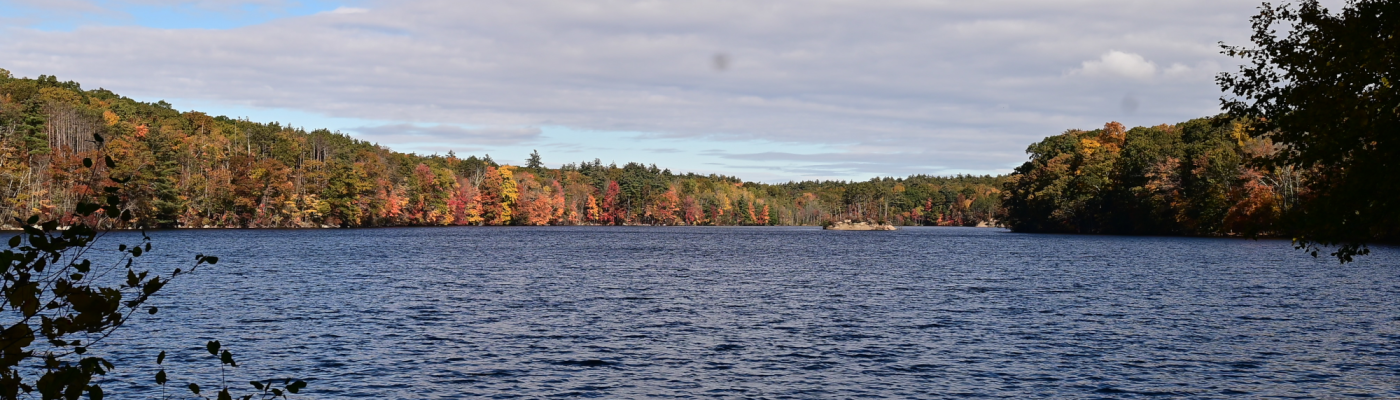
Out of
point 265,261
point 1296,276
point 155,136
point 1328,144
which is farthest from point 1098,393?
point 155,136

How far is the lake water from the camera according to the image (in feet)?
72.4

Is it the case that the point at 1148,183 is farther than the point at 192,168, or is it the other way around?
the point at 192,168

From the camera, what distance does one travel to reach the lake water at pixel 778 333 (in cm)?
2208

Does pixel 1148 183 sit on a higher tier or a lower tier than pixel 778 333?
higher

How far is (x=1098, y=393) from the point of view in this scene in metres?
21.2

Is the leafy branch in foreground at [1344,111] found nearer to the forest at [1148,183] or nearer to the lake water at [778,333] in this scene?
the lake water at [778,333]

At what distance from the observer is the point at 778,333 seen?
3023 centimetres

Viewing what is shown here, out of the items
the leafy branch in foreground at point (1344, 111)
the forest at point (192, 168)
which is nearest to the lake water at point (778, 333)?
the leafy branch in foreground at point (1344, 111)

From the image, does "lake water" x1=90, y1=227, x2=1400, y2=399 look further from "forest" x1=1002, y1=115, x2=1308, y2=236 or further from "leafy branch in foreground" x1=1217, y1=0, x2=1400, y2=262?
"forest" x1=1002, y1=115, x2=1308, y2=236

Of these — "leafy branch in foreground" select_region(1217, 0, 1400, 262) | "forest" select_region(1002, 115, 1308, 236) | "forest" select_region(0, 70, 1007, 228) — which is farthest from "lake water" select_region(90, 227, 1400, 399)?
"forest" select_region(0, 70, 1007, 228)

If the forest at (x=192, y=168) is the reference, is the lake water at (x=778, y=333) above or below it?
below

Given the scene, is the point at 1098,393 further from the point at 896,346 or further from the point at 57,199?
the point at 57,199

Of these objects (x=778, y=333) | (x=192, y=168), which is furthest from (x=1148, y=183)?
(x=192, y=168)

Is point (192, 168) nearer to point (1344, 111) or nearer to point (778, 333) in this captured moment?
point (778, 333)
